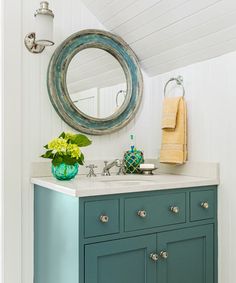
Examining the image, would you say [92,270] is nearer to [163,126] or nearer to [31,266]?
[31,266]

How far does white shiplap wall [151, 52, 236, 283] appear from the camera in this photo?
6.69ft

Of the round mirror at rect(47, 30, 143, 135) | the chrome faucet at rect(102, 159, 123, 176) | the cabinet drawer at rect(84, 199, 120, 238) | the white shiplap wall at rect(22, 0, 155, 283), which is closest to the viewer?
the cabinet drawer at rect(84, 199, 120, 238)

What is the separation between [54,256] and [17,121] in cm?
81

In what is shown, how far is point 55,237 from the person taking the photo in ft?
6.07

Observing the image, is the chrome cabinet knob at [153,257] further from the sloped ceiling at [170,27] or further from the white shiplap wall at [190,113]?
the sloped ceiling at [170,27]

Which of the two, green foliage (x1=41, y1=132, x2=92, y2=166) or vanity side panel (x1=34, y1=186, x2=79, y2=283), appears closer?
vanity side panel (x1=34, y1=186, x2=79, y2=283)

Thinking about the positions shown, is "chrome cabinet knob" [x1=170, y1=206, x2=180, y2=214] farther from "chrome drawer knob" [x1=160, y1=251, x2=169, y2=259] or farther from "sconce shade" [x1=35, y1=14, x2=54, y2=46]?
"sconce shade" [x1=35, y1=14, x2=54, y2=46]

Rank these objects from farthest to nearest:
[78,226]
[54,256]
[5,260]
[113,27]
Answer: [113,27]
[5,260]
[54,256]
[78,226]

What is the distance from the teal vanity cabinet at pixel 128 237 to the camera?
162cm

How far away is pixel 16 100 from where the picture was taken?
2078 millimetres

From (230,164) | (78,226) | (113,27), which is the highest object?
(113,27)

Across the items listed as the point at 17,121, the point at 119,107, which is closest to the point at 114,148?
the point at 119,107

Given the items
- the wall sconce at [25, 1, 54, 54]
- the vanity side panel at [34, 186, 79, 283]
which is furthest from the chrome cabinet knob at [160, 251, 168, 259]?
the wall sconce at [25, 1, 54, 54]

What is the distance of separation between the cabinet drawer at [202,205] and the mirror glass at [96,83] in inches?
32.7
